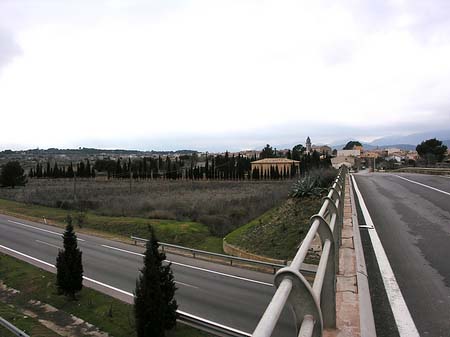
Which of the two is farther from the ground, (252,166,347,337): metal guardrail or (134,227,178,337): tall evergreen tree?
(252,166,347,337): metal guardrail

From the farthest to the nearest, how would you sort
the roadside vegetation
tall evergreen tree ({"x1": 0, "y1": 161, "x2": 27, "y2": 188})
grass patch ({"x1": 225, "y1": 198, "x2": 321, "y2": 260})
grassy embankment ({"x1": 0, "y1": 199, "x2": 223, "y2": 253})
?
tall evergreen tree ({"x1": 0, "y1": 161, "x2": 27, "y2": 188})
grassy embankment ({"x1": 0, "y1": 199, "x2": 223, "y2": 253})
the roadside vegetation
grass patch ({"x1": 225, "y1": 198, "x2": 321, "y2": 260})

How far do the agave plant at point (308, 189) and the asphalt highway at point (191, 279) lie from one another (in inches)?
191

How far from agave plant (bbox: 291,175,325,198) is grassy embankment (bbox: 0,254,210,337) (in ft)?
31.2

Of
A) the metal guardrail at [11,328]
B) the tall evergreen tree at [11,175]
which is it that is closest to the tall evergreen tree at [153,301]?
the metal guardrail at [11,328]

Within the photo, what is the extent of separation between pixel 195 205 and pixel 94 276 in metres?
20.5

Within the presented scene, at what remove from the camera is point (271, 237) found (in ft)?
67.3

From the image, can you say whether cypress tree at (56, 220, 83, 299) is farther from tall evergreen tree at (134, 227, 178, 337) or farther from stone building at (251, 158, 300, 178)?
stone building at (251, 158, 300, 178)

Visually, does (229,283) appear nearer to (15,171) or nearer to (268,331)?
(268,331)

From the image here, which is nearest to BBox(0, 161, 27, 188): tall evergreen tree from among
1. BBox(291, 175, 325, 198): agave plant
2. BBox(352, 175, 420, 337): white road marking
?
BBox(291, 175, 325, 198): agave plant

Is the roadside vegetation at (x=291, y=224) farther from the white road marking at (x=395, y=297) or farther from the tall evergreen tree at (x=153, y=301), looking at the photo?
the white road marking at (x=395, y=297)

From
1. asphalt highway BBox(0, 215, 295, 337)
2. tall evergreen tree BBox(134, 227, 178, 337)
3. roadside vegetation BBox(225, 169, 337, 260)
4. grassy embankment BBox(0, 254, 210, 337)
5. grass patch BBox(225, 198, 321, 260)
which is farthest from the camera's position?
roadside vegetation BBox(225, 169, 337, 260)

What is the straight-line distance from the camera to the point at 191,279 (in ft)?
66.2

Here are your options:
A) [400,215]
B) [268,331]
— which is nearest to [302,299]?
[268,331]

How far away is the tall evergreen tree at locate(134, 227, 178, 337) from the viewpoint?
13422 mm
